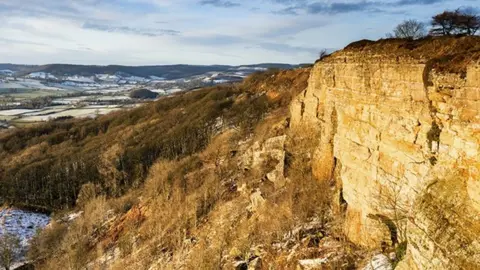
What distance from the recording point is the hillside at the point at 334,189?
44.6 ft

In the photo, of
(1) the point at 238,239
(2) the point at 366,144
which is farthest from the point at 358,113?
(1) the point at 238,239

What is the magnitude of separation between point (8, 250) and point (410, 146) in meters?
47.7

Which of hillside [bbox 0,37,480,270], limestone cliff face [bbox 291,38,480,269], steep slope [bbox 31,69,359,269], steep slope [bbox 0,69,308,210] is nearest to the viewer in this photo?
limestone cliff face [bbox 291,38,480,269]

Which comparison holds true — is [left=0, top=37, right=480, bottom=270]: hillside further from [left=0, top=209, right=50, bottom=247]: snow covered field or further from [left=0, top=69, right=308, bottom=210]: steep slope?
[left=0, top=69, right=308, bottom=210]: steep slope

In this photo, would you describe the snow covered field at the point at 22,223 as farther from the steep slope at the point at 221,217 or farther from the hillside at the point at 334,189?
the hillside at the point at 334,189

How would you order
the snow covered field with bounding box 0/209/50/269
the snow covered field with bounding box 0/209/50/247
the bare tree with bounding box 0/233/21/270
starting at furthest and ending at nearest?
the snow covered field with bounding box 0/209/50/247
the snow covered field with bounding box 0/209/50/269
the bare tree with bounding box 0/233/21/270

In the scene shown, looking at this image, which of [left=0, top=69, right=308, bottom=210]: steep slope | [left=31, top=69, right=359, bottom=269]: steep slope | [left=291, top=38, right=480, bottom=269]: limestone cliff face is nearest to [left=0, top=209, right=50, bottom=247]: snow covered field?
[left=31, top=69, right=359, bottom=269]: steep slope

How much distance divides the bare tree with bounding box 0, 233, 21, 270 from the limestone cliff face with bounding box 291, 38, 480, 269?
40.2 meters

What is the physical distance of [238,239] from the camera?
28.1 metres

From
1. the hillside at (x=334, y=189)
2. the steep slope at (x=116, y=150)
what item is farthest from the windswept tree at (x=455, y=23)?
the steep slope at (x=116, y=150)

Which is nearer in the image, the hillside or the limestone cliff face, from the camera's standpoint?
the limestone cliff face

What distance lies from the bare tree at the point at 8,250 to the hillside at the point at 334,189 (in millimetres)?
2477

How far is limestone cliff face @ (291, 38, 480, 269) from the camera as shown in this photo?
12773 mm

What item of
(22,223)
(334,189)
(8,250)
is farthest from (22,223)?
(334,189)
